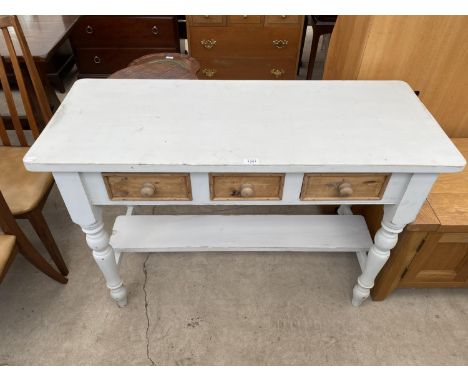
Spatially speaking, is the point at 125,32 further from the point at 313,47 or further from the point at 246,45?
the point at 313,47

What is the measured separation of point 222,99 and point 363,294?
1095mm

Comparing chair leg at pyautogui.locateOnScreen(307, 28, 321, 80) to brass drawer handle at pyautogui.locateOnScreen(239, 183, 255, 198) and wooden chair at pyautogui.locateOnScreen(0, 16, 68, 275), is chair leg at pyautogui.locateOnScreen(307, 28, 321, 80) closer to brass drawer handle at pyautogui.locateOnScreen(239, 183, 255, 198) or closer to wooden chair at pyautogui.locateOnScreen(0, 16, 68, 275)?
wooden chair at pyautogui.locateOnScreen(0, 16, 68, 275)

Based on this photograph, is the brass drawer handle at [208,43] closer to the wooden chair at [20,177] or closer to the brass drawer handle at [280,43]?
the brass drawer handle at [280,43]

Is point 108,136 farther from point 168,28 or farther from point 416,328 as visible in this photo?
point 168,28

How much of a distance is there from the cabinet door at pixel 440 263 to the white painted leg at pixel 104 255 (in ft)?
4.14

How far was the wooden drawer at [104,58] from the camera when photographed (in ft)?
10.6

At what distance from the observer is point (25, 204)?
4.86ft

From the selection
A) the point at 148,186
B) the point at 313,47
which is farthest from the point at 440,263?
the point at 313,47

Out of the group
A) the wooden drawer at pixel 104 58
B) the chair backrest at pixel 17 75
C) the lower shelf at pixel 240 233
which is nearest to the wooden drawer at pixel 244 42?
the wooden drawer at pixel 104 58

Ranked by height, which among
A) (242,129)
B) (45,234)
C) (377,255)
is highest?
(242,129)

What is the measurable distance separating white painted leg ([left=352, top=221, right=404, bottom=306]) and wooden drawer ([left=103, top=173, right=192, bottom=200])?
0.76 meters

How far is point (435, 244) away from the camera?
1.42 m

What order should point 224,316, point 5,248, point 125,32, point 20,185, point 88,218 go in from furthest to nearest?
1. point 125,32
2. point 224,316
3. point 20,185
4. point 5,248
5. point 88,218

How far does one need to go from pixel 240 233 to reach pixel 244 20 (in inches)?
79.5
